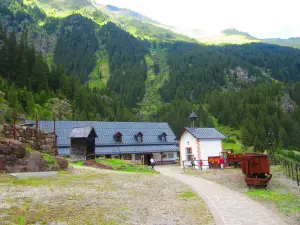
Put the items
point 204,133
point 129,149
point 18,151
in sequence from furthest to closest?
point 129,149 → point 204,133 → point 18,151

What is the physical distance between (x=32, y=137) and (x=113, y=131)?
35.8m

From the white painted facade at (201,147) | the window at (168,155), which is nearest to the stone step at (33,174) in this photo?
the white painted facade at (201,147)

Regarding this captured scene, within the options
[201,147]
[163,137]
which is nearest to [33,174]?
[201,147]

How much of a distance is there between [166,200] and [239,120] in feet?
471

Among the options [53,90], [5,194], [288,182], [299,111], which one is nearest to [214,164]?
[288,182]

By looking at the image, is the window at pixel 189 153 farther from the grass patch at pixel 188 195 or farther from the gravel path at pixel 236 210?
the grass patch at pixel 188 195

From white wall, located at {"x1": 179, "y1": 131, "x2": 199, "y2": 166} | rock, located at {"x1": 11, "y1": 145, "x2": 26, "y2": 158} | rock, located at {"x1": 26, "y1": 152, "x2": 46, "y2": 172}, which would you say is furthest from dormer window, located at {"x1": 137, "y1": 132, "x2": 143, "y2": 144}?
rock, located at {"x1": 11, "y1": 145, "x2": 26, "y2": 158}

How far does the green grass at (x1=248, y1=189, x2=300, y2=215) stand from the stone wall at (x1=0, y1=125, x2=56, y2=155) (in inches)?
729

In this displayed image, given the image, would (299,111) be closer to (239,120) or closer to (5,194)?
(239,120)

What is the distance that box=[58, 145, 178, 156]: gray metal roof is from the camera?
5334cm

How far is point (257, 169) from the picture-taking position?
20.7 metres

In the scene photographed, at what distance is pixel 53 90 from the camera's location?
103500 millimetres

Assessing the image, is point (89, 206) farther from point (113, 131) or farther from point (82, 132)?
point (113, 131)

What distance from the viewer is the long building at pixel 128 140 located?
55.6 metres
